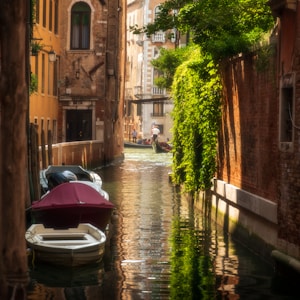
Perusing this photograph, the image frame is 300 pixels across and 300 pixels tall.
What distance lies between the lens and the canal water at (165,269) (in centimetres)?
1259

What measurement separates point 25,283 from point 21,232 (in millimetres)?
464

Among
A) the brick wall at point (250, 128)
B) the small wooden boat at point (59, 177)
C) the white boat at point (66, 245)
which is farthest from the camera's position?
the small wooden boat at point (59, 177)

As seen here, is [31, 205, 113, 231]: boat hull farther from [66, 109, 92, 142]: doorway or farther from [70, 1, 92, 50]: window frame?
[66, 109, 92, 142]: doorway

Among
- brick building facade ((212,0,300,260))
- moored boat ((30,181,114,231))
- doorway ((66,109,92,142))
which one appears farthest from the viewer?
doorway ((66,109,92,142))

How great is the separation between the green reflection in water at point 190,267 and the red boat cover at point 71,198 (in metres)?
1.40

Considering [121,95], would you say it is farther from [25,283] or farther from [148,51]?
[25,283]

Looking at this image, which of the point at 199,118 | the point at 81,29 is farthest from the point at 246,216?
the point at 81,29

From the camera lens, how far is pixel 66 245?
49.1ft

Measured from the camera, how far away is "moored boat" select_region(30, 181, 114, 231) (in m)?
16.8

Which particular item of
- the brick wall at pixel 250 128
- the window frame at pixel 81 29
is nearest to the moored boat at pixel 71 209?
the brick wall at pixel 250 128

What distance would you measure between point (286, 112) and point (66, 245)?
11.4 feet

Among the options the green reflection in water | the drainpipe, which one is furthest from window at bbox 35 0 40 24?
the drainpipe

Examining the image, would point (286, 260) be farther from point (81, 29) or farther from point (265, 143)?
point (81, 29)

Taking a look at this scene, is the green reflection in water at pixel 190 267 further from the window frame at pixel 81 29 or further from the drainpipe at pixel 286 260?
the window frame at pixel 81 29
